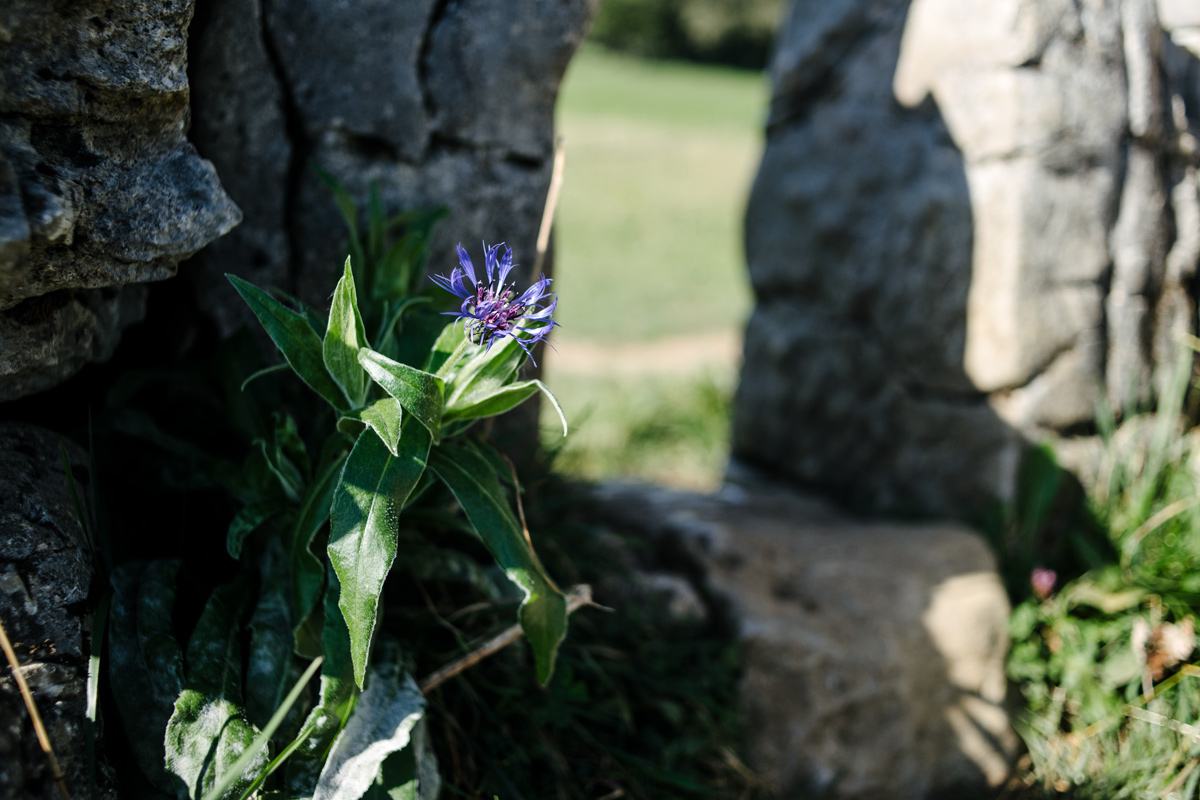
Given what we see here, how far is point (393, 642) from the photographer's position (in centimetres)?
166

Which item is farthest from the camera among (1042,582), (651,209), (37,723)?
(651,209)

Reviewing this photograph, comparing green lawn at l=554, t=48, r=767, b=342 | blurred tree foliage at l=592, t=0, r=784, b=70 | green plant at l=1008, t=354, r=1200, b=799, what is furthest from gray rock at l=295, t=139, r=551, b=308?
blurred tree foliage at l=592, t=0, r=784, b=70

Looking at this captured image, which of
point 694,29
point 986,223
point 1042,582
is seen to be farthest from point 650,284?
point 694,29

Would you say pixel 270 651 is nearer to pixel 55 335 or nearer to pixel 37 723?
pixel 37 723

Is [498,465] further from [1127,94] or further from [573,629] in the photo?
[1127,94]

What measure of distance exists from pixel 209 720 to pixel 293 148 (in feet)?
4.04

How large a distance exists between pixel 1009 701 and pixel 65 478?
2.21 m

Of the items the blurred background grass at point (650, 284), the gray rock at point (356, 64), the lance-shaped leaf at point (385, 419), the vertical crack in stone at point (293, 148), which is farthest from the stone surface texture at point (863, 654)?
the gray rock at point (356, 64)

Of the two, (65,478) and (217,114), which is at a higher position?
(217,114)

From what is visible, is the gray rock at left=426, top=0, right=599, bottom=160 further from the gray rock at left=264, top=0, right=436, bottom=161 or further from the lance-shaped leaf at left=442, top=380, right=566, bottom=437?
the lance-shaped leaf at left=442, top=380, right=566, bottom=437

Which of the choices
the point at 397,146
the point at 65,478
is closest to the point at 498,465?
the point at 65,478

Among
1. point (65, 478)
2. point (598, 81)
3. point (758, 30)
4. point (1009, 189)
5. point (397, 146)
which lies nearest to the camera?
point (65, 478)

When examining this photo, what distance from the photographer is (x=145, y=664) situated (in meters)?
1.44

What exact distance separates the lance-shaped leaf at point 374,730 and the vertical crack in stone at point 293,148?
3.15 feet
